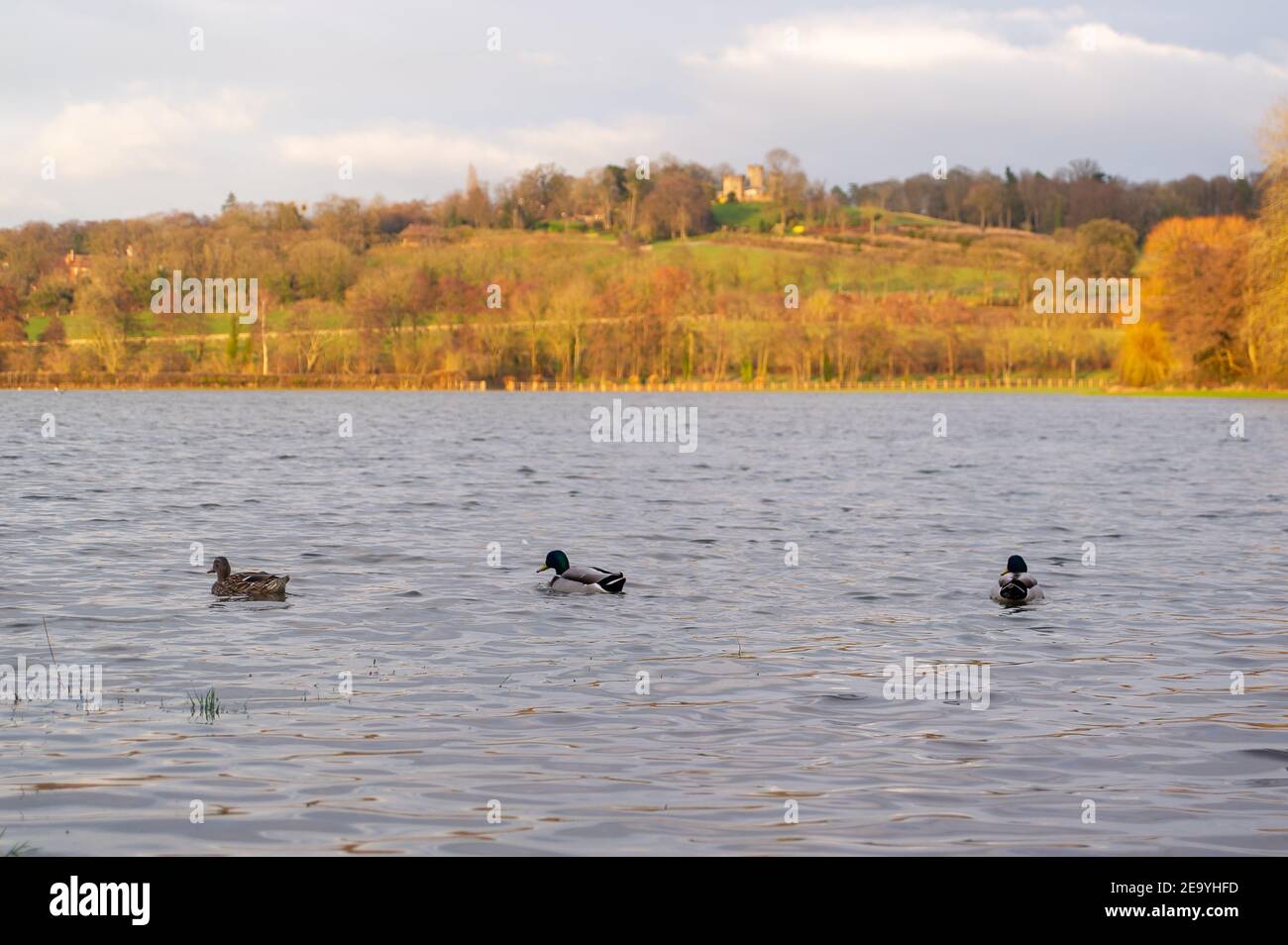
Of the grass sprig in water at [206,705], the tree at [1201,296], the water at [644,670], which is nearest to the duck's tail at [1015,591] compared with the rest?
the water at [644,670]

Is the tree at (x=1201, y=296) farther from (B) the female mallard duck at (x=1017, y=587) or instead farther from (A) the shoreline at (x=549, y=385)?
(B) the female mallard duck at (x=1017, y=587)

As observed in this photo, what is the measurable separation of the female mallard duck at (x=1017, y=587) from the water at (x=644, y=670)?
22 cm

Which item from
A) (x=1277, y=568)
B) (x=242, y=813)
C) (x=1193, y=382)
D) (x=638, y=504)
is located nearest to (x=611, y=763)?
(x=242, y=813)

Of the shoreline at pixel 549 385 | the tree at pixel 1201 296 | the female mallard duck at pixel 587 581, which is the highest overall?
the tree at pixel 1201 296

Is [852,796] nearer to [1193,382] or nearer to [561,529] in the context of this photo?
[561,529]

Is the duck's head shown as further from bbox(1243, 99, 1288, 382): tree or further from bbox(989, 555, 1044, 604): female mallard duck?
bbox(1243, 99, 1288, 382): tree

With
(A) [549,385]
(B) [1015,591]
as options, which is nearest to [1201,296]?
(A) [549,385]

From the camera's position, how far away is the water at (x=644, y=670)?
942 cm

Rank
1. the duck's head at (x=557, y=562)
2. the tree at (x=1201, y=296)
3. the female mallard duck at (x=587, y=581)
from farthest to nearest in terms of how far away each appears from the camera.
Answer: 1. the tree at (x=1201, y=296)
2. the duck's head at (x=557, y=562)
3. the female mallard duck at (x=587, y=581)

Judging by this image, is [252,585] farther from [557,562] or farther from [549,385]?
[549,385]

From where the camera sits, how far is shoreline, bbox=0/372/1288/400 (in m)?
159

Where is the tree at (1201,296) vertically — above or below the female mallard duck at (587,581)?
above

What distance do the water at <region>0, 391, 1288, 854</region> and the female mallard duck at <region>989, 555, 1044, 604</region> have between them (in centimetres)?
22
